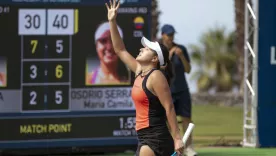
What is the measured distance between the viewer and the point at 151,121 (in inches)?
347

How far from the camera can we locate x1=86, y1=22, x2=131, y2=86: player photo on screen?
535 inches

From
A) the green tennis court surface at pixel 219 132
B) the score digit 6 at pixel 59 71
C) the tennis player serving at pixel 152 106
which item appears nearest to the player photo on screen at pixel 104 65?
the score digit 6 at pixel 59 71

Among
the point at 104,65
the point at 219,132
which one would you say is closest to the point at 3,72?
the point at 104,65

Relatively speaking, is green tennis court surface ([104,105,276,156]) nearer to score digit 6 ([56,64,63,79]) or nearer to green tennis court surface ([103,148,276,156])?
green tennis court surface ([103,148,276,156])

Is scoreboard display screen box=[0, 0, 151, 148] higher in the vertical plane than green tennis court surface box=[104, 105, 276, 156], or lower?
higher

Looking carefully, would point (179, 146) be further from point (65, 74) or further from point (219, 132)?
point (219, 132)

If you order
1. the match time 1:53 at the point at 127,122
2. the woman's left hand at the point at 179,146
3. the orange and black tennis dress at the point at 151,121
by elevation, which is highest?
the orange and black tennis dress at the point at 151,121

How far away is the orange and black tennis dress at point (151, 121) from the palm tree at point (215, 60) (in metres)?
26.7

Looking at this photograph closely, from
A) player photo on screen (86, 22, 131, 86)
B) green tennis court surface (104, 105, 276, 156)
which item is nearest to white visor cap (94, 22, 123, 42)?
player photo on screen (86, 22, 131, 86)

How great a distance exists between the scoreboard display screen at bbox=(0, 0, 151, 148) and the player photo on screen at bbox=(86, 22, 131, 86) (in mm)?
15

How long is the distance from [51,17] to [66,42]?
0.46m

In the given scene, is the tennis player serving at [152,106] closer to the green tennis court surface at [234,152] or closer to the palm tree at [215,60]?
the green tennis court surface at [234,152]

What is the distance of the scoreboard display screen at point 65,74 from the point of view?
13.2 m
